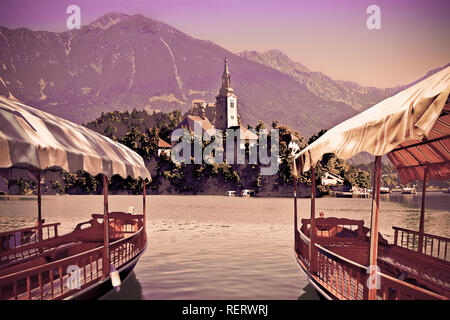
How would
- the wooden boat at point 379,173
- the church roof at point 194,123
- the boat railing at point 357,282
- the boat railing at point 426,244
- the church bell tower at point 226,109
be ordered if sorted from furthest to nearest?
the church bell tower at point 226,109 < the church roof at point 194,123 < the boat railing at point 426,244 < the boat railing at point 357,282 < the wooden boat at point 379,173

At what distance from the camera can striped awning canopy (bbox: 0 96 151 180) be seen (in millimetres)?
4102

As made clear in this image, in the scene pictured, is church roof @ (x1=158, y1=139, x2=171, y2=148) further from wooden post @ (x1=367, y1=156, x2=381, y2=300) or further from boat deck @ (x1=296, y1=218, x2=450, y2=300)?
wooden post @ (x1=367, y1=156, x2=381, y2=300)

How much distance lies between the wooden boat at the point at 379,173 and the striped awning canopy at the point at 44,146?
369cm

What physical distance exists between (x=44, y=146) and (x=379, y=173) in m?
4.53

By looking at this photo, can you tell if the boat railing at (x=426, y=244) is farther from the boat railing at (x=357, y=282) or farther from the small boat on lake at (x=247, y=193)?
the small boat on lake at (x=247, y=193)

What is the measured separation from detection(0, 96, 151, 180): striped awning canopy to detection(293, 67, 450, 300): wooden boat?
145 inches

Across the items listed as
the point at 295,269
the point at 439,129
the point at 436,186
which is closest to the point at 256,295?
the point at 295,269

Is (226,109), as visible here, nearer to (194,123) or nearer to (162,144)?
(194,123)

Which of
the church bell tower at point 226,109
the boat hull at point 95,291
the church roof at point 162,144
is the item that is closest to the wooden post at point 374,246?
the boat hull at point 95,291

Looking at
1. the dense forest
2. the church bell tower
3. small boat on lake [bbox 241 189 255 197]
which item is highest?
the church bell tower

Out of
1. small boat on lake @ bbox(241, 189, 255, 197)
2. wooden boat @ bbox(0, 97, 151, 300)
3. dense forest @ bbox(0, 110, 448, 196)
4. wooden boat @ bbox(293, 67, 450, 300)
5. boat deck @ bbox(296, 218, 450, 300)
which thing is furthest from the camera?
small boat on lake @ bbox(241, 189, 255, 197)

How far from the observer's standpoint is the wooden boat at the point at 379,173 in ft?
13.4

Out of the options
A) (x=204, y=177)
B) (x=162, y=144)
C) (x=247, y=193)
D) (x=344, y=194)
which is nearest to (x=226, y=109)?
(x=162, y=144)

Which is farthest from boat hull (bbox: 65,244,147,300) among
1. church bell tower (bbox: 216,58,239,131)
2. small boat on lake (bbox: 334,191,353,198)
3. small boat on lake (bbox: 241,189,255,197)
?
church bell tower (bbox: 216,58,239,131)
